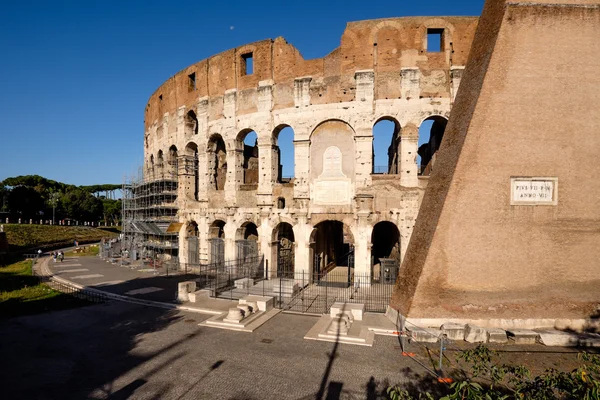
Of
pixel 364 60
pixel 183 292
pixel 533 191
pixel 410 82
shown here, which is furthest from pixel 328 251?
pixel 533 191

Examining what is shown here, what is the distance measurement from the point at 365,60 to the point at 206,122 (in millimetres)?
11172

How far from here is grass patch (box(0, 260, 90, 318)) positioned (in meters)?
13.4

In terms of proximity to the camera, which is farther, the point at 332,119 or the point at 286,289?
the point at 332,119

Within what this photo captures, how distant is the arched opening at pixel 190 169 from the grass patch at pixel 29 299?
1023cm

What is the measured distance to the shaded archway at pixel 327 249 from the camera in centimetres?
2105

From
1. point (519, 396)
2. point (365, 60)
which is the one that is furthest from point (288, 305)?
point (365, 60)

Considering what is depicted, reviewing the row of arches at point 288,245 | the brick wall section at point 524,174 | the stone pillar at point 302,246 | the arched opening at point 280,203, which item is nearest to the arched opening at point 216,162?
the row of arches at point 288,245

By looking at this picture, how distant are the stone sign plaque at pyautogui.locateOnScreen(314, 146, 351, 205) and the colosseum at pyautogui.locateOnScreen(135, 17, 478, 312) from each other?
0.06m

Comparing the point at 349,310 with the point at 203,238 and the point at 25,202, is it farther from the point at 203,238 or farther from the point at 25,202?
the point at 25,202

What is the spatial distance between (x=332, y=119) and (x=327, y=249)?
1046 cm

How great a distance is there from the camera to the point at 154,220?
85.2 feet

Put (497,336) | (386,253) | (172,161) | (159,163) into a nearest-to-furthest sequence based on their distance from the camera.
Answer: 1. (497,336)
2. (386,253)
3. (172,161)
4. (159,163)

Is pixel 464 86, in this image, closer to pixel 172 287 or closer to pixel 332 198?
pixel 332 198

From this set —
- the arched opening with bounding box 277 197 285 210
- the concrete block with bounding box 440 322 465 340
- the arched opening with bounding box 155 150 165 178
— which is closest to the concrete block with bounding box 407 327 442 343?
the concrete block with bounding box 440 322 465 340
